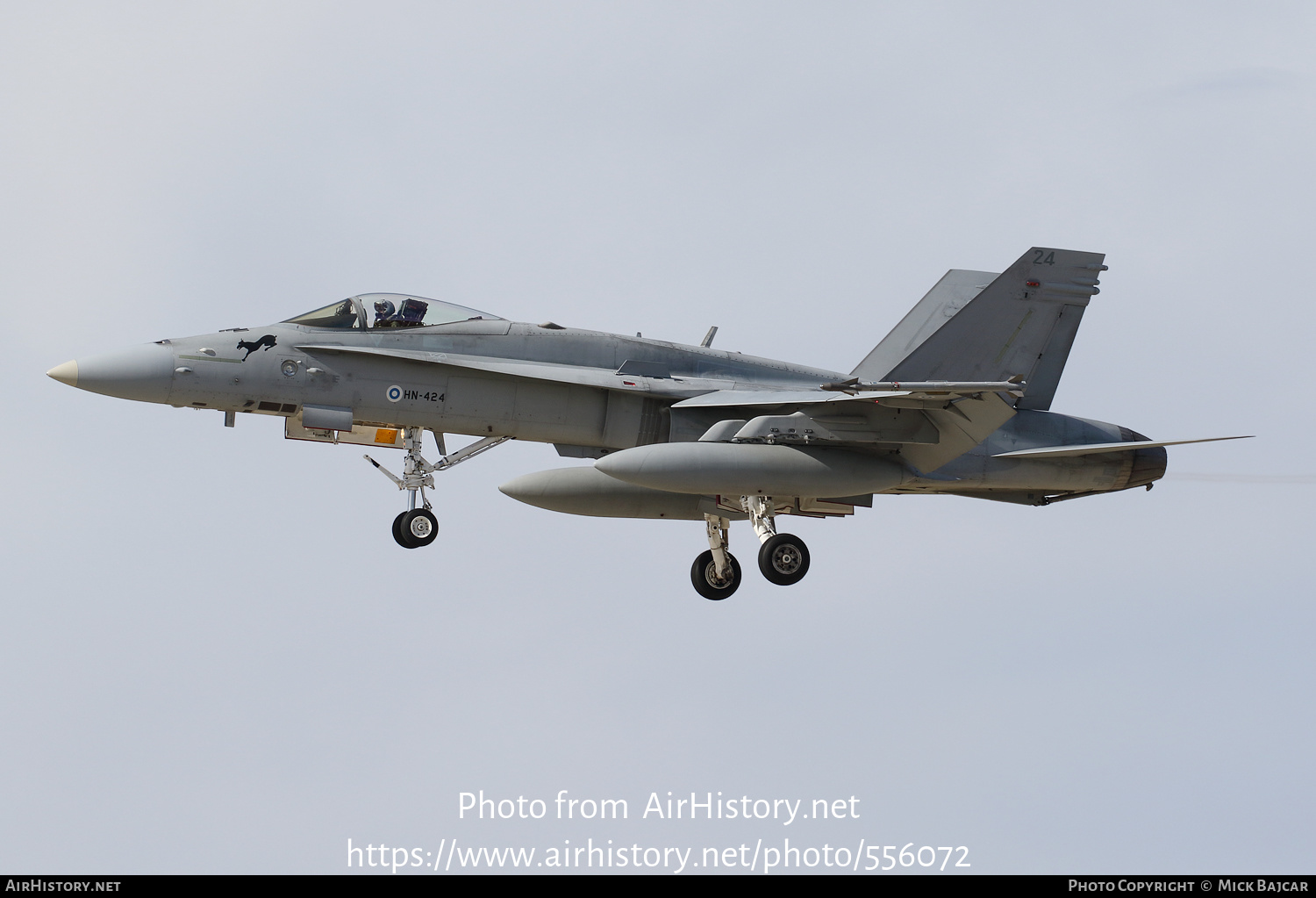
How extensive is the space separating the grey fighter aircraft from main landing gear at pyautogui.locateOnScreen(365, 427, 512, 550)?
0.07 ft

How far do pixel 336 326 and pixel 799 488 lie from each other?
18.0 ft

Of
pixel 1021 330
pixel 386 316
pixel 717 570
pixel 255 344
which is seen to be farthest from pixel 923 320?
pixel 255 344

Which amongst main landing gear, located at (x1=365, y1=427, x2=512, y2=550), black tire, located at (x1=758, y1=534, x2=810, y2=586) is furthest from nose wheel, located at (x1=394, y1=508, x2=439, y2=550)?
black tire, located at (x1=758, y1=534, x2=810, y2=586)

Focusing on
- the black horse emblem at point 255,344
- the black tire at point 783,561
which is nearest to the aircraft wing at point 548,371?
the black horse emblem at point 255,344

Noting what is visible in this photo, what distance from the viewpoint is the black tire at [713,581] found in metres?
20.8

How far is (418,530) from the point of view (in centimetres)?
1792

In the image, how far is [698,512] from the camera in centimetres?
2042

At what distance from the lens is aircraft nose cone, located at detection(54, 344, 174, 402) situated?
17172 mm

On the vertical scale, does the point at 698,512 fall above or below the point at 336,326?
below

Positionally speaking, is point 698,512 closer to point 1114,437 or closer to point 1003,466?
point 1003,466

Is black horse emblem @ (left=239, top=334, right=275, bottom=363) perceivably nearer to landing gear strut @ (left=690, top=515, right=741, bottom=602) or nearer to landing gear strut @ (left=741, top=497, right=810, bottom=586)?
landing gear strut @ (left=741, top=497, right=810, bottom=586)

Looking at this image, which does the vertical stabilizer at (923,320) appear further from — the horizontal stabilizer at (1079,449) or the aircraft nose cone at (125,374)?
the aircraft nose cone at (125,374)

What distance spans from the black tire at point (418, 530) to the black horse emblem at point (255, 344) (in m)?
2.42

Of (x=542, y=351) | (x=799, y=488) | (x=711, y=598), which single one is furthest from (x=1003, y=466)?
(x=542, y=351)
